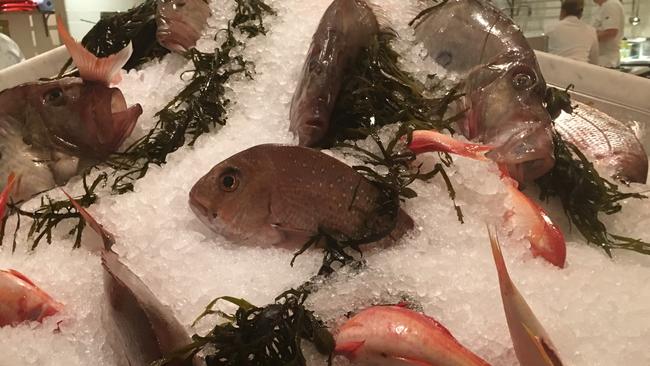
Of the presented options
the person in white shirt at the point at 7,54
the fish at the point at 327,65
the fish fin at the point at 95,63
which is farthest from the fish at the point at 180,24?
the person in white shirt at the point at 7,54

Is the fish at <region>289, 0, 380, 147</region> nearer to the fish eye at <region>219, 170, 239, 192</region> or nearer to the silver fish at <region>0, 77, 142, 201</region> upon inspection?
the fish eye at <region>219, 170, 239, 192</region>

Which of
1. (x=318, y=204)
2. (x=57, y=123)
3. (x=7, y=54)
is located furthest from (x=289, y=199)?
(x=7, y=54)

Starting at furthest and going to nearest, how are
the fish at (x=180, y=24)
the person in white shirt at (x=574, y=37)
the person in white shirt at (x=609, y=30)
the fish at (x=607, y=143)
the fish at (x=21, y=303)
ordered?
the person in white shirt at (x=609, y=30) → the person in white shirt at (x=574, y=37) → the fish at (x=180, y=24) → the fish at (x=607, y=143) → the fish at (x=21, y=303)

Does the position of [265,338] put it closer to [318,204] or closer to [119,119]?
[318,204]

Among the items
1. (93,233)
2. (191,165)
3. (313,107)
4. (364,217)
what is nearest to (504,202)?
(364,217)

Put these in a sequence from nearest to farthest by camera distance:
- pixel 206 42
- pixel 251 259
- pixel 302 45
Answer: pixel 251 259 < pixel 302 45 < pixel 206 42

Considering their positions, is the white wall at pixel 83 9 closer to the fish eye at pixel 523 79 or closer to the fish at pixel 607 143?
the fish at pixel 607 143

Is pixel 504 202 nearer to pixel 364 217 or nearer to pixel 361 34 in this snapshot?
pixel 364 217
